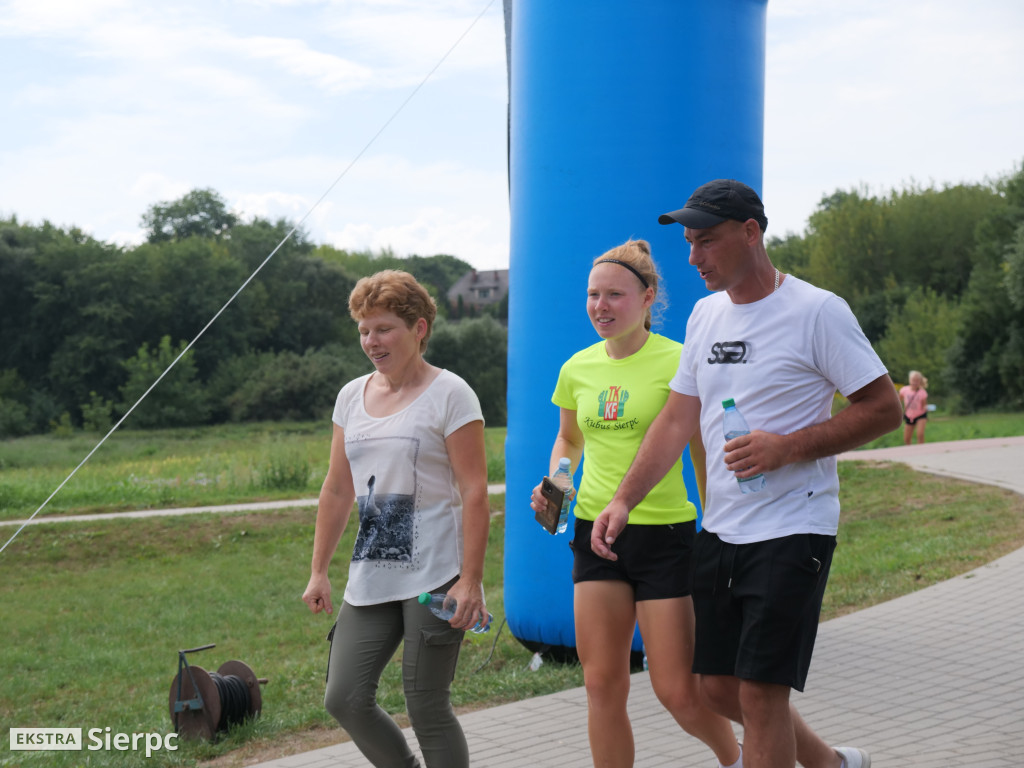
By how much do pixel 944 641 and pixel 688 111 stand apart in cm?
361

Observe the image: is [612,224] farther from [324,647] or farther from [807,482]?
[324,647]

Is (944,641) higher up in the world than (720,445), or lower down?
lower down

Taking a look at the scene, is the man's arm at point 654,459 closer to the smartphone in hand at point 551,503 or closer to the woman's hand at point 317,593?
the smartphone in hand at point 551,503

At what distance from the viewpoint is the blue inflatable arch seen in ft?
19.3

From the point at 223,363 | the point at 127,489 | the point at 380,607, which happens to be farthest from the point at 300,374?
the point at 380,607

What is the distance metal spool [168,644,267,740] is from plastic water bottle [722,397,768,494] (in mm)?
3124

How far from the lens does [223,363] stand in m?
58.2

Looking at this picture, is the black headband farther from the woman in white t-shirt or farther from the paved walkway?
the paved walkway

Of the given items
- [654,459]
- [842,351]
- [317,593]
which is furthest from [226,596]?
[842,351]

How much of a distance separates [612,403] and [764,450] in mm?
928

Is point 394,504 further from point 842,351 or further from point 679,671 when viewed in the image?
point 842,351

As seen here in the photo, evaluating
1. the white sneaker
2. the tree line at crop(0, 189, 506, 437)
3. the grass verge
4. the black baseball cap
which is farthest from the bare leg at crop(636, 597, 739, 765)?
the tree line at crop(0, 189, 506, 437)

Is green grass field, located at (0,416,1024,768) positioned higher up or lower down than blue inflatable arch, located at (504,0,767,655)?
lower down

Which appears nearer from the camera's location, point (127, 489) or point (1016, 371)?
point (127, 489)
